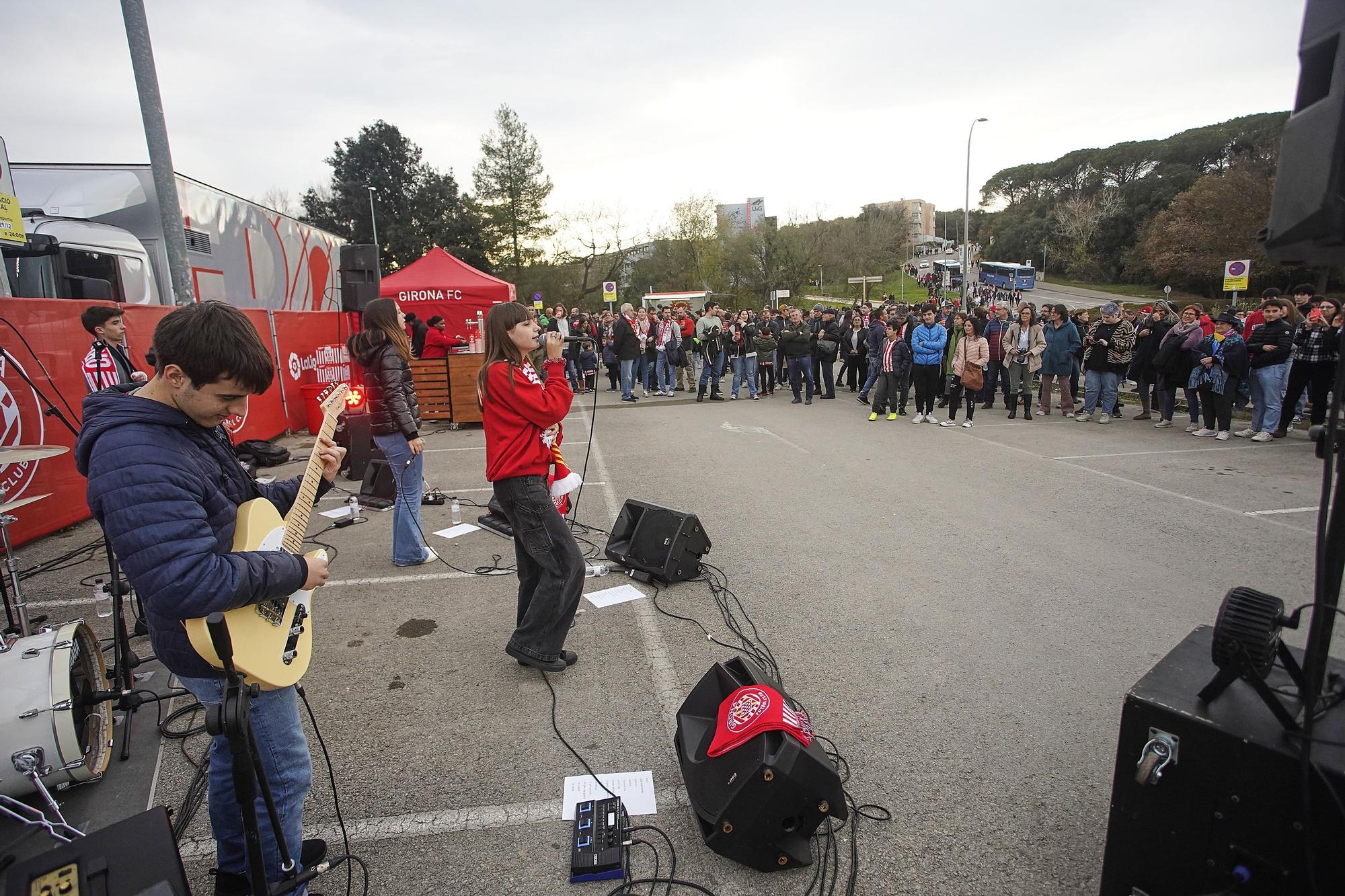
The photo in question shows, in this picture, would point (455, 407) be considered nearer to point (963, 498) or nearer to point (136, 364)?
point (136, 364)

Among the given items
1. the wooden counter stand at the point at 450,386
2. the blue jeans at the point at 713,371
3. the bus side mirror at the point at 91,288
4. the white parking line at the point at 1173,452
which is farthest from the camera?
the blue jeans at the point at 713,371

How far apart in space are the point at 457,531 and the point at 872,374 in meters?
10.8

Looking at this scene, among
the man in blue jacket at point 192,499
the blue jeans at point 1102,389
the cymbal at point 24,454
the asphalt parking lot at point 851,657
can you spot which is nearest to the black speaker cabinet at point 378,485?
the asphalt parking lot at point 851,657

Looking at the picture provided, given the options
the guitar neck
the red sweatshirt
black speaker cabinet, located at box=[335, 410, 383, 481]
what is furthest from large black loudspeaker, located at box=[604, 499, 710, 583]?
black speaker cabinet, located at box=[335, 410, 383, 481]

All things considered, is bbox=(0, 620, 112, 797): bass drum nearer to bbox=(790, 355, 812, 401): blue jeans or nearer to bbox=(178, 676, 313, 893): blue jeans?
bbox=(178, 676, 313, 893): blue jeans

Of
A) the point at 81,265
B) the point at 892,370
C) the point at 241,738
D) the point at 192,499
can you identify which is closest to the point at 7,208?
the point at 81,265

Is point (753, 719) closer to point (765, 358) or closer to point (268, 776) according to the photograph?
point (268, 776)

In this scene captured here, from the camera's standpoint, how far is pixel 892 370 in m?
12.4

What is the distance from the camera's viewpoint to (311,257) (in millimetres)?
17016

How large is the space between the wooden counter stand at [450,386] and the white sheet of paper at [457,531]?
19.1ft

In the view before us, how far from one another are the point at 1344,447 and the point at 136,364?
10.1 metres

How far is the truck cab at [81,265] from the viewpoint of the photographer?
806 centimetres

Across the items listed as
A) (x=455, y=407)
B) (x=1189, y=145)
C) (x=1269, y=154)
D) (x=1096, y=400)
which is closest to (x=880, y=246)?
(x=1269, y=154)

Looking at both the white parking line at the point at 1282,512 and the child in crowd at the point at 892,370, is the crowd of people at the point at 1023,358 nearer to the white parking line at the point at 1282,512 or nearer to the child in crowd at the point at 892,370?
the child in crowd at the point at 892,370
